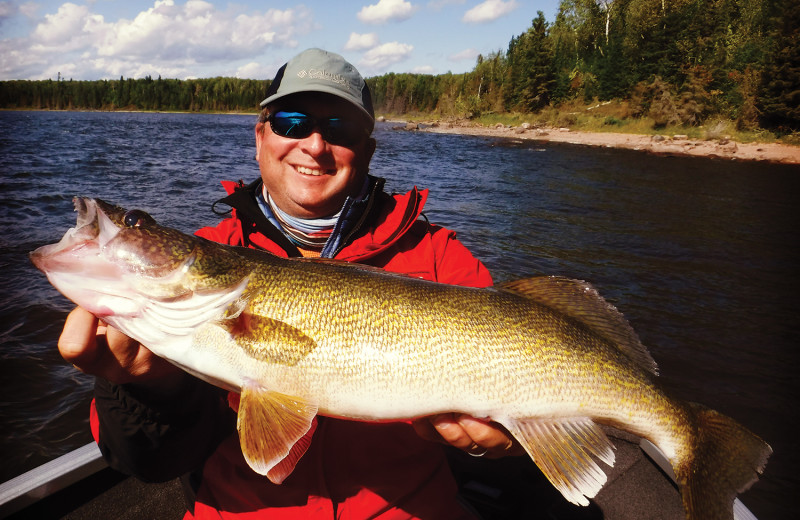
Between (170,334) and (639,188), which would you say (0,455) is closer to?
(170,334)

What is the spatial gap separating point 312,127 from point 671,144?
3808cm

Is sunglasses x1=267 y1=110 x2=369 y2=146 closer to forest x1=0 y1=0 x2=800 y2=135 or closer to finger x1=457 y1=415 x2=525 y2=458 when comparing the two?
finger x1=457 y1=415 x2=525 y2=458

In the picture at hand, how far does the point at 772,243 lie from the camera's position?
11977mm

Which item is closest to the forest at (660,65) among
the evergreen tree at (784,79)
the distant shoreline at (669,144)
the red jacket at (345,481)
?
the evergreen tree at (784,79)

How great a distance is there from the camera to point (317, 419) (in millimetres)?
2107

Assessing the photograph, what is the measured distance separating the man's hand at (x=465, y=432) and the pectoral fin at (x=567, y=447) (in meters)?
0.09

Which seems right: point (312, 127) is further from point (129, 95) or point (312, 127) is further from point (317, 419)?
point (129, 95)

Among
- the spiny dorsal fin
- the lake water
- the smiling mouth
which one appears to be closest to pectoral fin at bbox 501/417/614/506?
the spiny dorsal fin

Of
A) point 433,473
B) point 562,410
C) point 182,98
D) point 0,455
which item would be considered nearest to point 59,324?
point 0,455

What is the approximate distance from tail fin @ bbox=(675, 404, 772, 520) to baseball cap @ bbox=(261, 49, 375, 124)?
2.36m

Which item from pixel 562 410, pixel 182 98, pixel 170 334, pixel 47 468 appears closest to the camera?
pixel 170 334

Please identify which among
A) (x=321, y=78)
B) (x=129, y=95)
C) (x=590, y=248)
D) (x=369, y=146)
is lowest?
(x=590, y=248)

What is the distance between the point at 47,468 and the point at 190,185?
46.5 ft

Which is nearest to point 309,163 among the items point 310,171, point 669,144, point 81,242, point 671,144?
point 310,171
